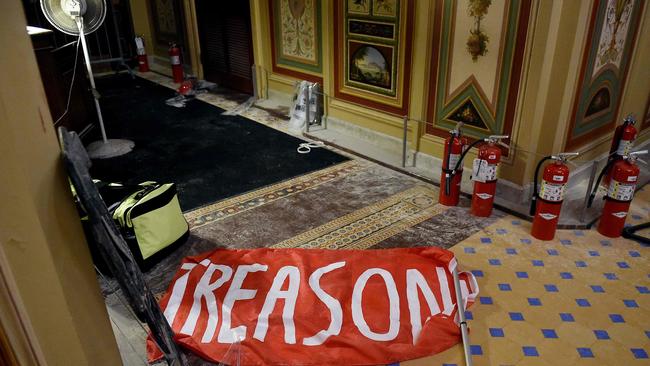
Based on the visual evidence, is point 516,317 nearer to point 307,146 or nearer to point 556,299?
point 556,299

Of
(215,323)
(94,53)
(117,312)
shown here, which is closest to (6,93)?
(215,323)

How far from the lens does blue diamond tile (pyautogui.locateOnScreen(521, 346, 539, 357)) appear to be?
2436mm

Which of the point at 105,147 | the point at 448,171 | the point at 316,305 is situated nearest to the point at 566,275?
the point at 448,171

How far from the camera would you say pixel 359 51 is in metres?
5.09

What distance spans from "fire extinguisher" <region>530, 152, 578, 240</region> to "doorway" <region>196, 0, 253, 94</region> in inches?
190

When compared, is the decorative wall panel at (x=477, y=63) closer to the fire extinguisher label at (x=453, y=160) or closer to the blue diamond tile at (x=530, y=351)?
the fire extinguisher label at (x=453, y=160)

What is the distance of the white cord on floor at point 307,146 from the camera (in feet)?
16.9

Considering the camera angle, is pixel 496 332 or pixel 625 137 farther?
pixel 625 137

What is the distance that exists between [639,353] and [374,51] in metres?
3.48

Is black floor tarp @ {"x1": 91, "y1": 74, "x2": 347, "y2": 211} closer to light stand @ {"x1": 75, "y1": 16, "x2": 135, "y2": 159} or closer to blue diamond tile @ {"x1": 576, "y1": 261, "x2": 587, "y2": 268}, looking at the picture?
light stand @ {"x1": 75, "y1": 16, "x2": 135, "y2": 159}

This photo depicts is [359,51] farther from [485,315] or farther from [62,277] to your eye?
[62,277]

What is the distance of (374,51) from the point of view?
4934mm

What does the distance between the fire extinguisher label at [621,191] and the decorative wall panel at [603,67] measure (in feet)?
2.25

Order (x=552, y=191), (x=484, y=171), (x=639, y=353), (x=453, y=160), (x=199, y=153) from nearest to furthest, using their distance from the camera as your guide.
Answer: (x=639, y=353) < (x=552, y=191) < (x=484, y=171) < (x=453, y=160) < (x=199, y=153)
